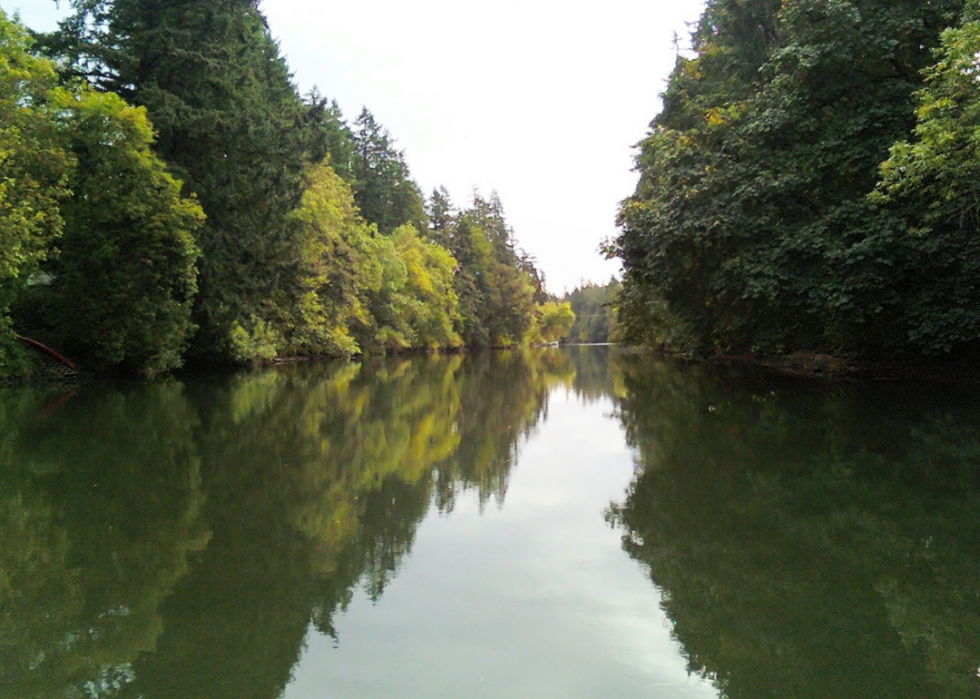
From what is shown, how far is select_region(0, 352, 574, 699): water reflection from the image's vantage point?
134 inches

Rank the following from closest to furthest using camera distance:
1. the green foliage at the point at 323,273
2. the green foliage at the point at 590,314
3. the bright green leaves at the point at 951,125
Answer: the bright green leaves at the point at 951,125 → the green foliage at the point at 323,273 → the green foliage at the point at 590,314

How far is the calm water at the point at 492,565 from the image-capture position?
326cm

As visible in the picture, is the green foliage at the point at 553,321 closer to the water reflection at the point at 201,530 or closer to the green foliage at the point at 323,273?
the green foliage at the point at 323,273

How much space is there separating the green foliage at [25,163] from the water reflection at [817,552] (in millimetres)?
14259

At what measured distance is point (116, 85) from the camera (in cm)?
2370

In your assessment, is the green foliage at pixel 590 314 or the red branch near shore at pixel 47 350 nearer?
the red branch near shore at pixel 47 350

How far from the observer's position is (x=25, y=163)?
58.9ft

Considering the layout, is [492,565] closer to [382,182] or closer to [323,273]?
[323,273]

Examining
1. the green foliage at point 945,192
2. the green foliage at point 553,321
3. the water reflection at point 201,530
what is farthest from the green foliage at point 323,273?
the green foliage at point 553,321

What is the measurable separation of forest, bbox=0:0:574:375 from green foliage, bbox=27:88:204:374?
0.16 ft

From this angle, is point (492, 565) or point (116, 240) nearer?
point (492, 565)

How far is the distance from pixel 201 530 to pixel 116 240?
57.0 feet

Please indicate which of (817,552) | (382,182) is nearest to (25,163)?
(817,552)

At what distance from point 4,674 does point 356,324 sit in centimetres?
4054
